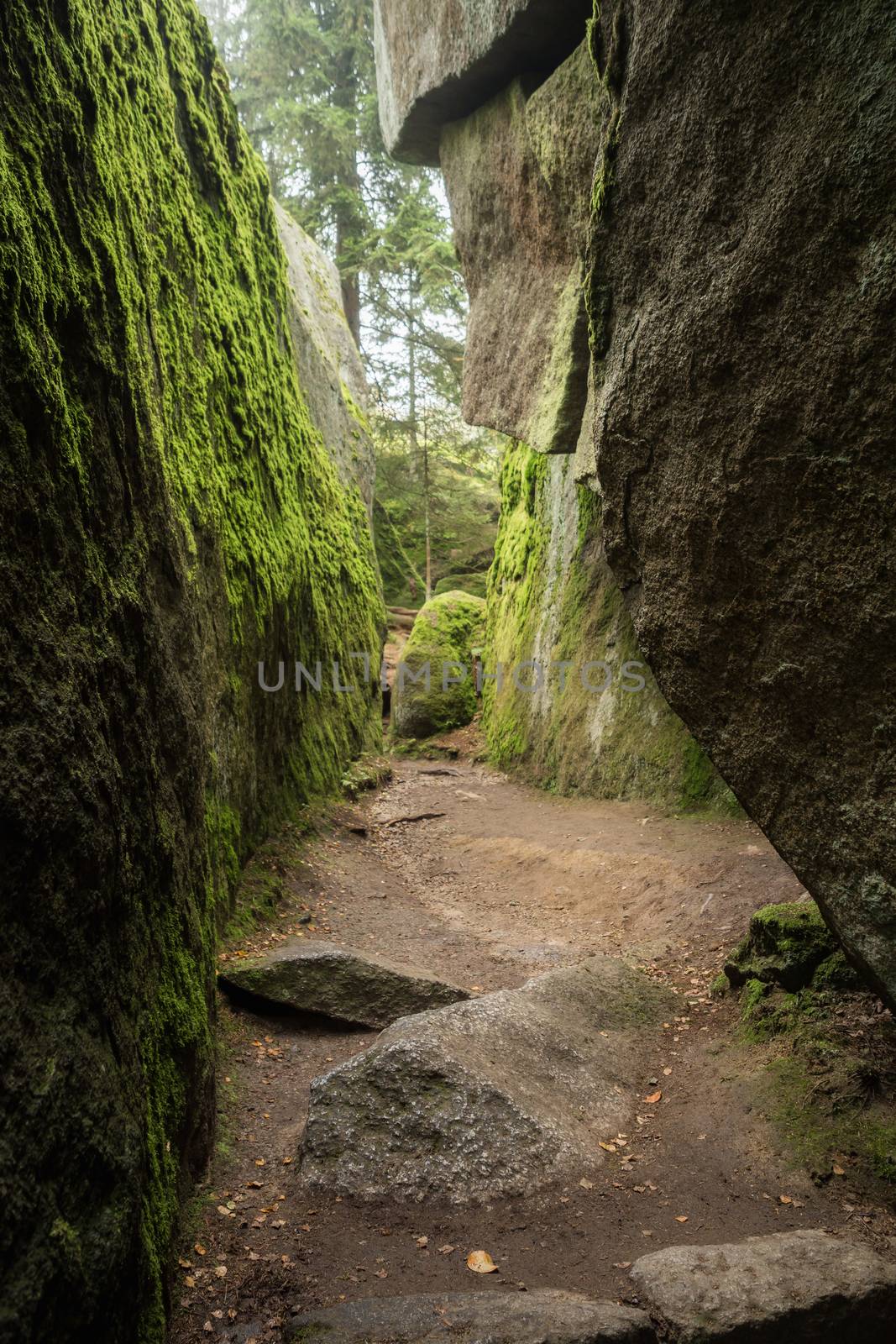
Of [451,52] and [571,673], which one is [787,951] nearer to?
[571,673]

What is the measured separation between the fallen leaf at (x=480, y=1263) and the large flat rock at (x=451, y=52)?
369 inches

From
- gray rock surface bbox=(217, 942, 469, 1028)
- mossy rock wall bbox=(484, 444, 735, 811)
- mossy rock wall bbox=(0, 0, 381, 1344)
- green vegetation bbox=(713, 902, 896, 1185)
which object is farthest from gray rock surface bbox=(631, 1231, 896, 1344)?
mossy rock wall bbox=(484, 444, 735, 811)

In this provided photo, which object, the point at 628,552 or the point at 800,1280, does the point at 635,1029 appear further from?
the point at 628,552

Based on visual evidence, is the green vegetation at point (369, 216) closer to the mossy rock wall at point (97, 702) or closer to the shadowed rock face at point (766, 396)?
the mossy rock wall at point (97, 702)

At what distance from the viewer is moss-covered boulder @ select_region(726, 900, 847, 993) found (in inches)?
196

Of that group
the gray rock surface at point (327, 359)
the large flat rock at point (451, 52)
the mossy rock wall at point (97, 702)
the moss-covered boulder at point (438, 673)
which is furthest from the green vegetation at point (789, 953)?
the moss-covered boulder at point (438, 673)

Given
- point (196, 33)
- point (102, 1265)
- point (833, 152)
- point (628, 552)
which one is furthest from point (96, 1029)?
point (196, 33)

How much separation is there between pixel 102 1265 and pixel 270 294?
10341mm

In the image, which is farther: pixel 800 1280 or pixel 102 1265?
pixel 800 1280

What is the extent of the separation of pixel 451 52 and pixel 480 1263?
10.5 meters

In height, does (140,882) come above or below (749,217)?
below

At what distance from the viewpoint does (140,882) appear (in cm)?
318

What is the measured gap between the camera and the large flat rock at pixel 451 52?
827cm

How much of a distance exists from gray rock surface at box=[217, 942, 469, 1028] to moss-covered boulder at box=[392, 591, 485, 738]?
10.6 metres
